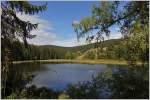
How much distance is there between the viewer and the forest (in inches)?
392

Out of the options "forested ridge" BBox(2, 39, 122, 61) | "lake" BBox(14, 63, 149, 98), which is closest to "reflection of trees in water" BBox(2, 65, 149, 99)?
"lake" BBox(14, 63, 149, 98)

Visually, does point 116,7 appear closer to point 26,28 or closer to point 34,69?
point 26,28

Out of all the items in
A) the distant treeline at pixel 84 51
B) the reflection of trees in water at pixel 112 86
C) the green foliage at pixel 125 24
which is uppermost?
the green foliage at pixel 125 24

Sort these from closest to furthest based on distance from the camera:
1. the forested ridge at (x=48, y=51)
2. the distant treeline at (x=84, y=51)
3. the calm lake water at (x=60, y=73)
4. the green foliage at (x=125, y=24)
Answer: the green foliage at (x=125, y=24) → the distant treeline at (x=84, y=51) → the forested ridge at (x=48, y=51) → the calm lake water at (x=60, y=73)

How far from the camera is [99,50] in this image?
35.4 feet

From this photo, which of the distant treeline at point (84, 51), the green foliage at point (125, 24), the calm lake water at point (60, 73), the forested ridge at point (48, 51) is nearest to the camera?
the green foliage at point (125, 24)

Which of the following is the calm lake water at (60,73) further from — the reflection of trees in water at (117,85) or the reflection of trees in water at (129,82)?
the reflection of trees in water at (129,82)

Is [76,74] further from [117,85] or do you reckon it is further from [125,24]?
[125,24]

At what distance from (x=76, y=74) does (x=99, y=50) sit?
1.40 metres

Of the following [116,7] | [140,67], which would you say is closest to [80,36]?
[116,7]

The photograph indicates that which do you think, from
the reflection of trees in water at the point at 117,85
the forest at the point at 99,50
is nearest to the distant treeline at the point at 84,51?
the forest at the point at 99,50

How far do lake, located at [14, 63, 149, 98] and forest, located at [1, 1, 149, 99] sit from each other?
0.10ft

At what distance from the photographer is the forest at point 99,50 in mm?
9953

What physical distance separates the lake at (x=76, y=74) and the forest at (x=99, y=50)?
0.03 metres
